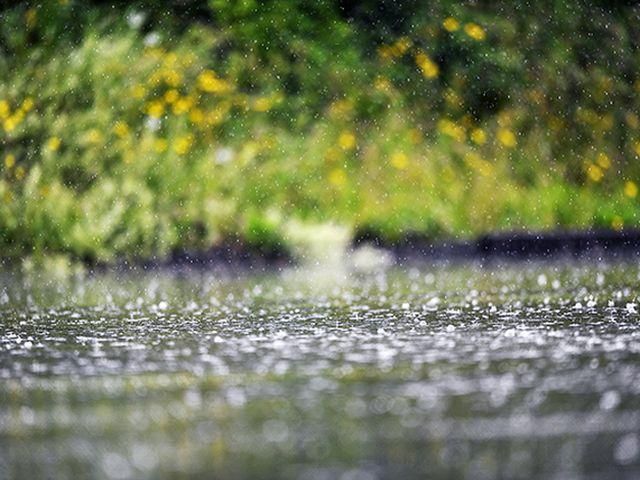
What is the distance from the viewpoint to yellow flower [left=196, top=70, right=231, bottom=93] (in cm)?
1502

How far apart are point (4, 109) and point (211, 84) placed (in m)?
2.23

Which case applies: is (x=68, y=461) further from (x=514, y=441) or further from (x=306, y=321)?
(x=306, y=321)

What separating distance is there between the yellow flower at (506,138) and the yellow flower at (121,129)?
3084 mm

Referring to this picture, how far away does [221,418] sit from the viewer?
4.53m

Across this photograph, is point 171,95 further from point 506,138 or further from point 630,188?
point 630,188

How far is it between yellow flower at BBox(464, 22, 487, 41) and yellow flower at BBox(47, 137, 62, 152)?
11.1 feet

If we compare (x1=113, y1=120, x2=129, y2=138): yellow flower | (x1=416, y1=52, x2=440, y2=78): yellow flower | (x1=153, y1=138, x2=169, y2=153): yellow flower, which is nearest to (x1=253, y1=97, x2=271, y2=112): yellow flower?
(x1=153, y1=138, x2=169, y2=153): yellow flower

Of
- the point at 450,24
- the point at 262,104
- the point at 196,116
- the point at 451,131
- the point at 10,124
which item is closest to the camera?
the point at 450,24

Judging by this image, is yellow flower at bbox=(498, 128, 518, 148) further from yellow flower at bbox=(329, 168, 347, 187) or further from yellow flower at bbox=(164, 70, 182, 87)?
yellow flower at bbox=(164, 70, 182, 87)

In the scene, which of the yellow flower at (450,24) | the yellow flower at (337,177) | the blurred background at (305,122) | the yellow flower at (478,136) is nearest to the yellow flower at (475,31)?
the blurred background at (305,122)

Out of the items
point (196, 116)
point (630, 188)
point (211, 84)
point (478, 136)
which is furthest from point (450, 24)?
point (630, 188)

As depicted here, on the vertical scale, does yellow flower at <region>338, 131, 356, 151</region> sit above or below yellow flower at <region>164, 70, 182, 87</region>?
below

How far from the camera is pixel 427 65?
40.4ft

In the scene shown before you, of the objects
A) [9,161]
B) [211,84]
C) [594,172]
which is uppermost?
[211,84]
